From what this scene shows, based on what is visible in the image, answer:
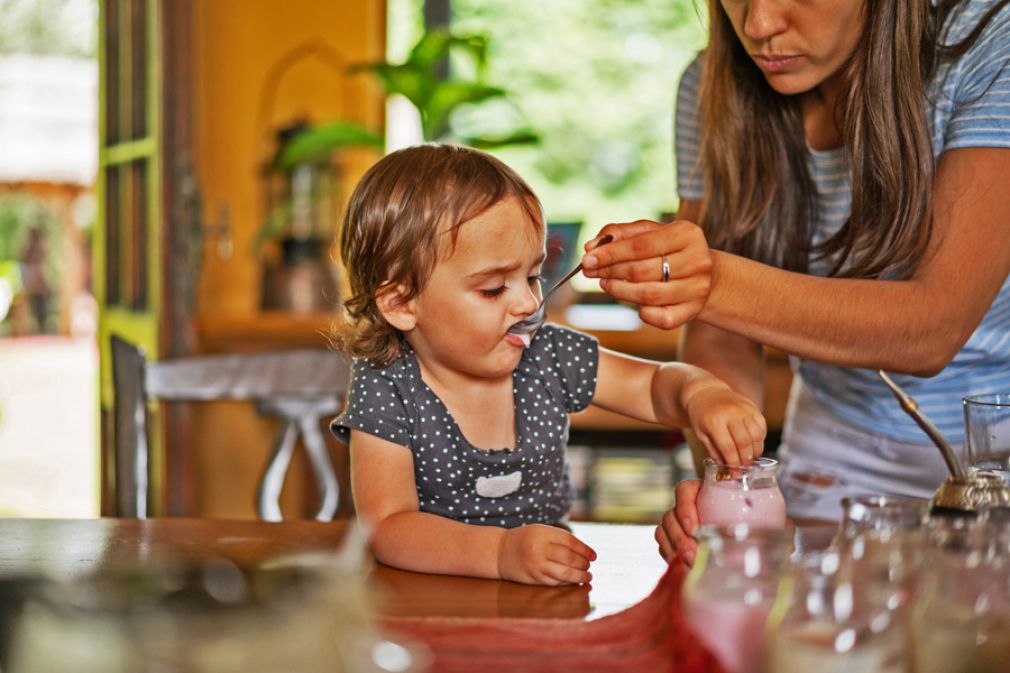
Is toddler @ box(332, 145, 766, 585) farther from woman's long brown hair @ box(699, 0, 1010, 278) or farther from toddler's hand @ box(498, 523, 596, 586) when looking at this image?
woman's long brown hair @ box(699, 0, 1010, 278)

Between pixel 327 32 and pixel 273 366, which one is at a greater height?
pixel 327 32

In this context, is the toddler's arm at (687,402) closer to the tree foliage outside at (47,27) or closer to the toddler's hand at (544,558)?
the toddler's hand at (544,558)

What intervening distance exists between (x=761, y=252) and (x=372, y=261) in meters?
0.54

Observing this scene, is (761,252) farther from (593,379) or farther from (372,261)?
(372,261)

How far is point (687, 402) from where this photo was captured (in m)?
1.32

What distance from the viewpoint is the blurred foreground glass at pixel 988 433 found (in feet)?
3.62

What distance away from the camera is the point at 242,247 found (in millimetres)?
3455

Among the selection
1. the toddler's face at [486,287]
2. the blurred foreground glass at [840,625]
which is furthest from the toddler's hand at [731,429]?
the blurred foreground glass at [840,625]

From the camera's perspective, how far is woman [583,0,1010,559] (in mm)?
1259

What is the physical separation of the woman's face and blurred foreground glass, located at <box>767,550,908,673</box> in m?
0.87

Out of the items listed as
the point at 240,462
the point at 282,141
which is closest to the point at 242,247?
the point at 282,141

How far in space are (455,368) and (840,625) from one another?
80 centimetres

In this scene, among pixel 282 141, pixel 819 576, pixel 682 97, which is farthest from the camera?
pixel 282 141

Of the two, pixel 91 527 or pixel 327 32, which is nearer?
pixel 91 527
